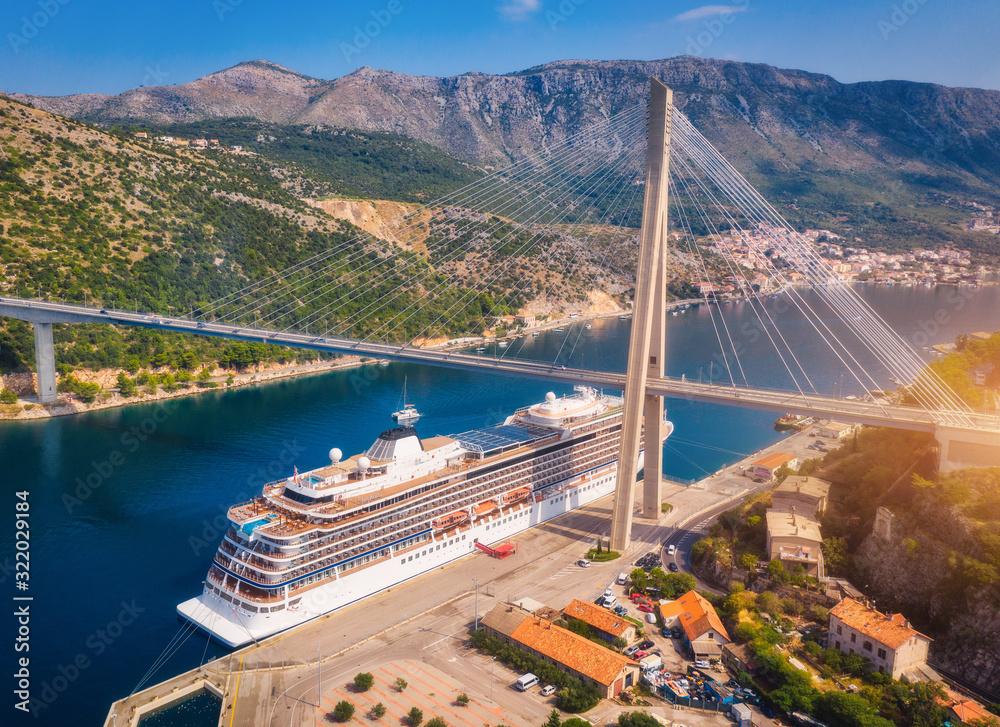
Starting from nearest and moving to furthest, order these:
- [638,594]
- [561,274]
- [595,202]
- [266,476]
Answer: [638,594] → [266,476] → [561,274] → [595,202]

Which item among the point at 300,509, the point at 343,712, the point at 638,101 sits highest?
the point at 638,101

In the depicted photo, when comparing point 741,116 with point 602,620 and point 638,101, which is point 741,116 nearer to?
point 638,101

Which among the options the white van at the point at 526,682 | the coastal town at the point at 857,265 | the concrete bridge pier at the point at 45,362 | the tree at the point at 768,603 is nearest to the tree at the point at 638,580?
the tree at the point at 768,603

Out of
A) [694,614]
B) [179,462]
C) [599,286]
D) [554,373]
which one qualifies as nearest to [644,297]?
[554,373]

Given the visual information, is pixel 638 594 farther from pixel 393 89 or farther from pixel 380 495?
pixel 393 89

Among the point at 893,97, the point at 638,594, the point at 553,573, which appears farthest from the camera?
the point at 893,97

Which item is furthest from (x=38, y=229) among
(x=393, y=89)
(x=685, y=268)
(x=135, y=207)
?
(x=393, y=89)
